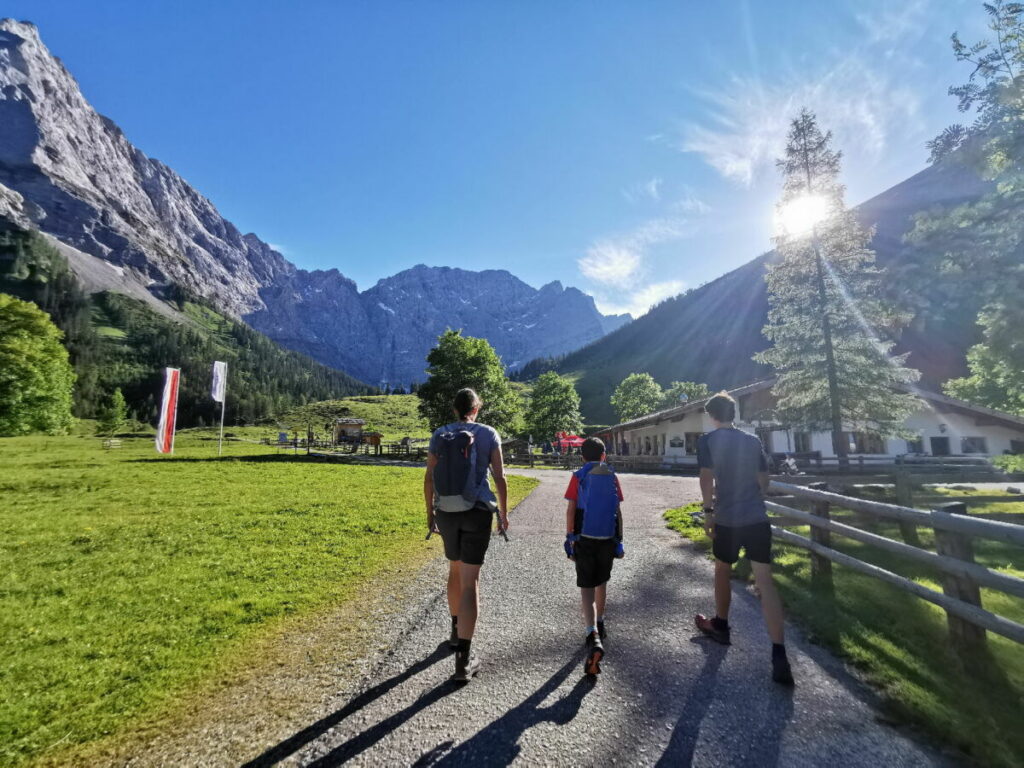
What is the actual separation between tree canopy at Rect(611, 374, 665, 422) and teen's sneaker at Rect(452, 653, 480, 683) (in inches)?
2849

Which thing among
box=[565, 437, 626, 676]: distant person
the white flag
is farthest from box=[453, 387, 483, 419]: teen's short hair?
the white flag

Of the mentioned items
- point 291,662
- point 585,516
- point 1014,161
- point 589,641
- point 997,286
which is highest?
point 1014,161

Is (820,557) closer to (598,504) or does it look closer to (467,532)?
(598,504)

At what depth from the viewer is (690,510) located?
40.9ft

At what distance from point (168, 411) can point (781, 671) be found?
30.9 metres

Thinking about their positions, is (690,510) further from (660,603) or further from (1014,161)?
(1014,161)

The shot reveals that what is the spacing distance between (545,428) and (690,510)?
48.9 m

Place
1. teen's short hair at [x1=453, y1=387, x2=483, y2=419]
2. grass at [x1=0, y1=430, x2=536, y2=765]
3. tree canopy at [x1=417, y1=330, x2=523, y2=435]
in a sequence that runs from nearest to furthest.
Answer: grass at [x1=0, y1=430, x2=536, y2=765] < teen's short hair at [x1=453, y1=387, x2=483, y2=419] < tree canopy at [x1=417, y1=330, x2=523, y2=435]

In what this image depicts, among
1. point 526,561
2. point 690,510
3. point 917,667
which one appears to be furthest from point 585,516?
point 690,510

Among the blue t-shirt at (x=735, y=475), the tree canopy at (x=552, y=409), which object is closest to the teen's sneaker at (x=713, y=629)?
the blue t-shirt at (x=735, y=475)

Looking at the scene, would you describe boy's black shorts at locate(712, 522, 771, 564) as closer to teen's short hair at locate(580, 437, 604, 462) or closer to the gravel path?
the gravel path

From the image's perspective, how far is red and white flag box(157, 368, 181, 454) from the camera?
78.6ft

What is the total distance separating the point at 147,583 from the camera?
665 centimetres

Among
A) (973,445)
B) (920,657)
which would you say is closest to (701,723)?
(920,657)
